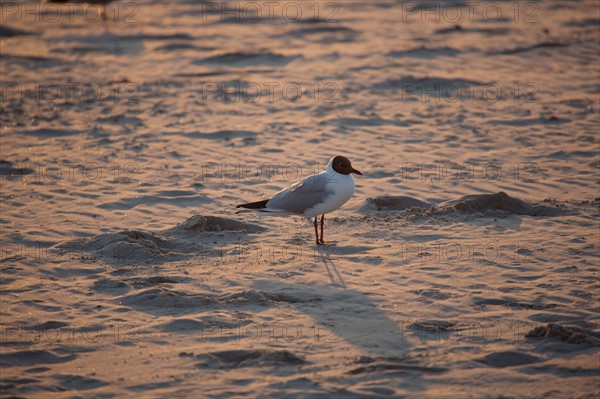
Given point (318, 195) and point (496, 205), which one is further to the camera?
point (496, 205)

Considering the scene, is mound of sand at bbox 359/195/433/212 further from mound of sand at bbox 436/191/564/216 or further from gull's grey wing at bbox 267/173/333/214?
gull's grey wing at bbox 267/173/333/214

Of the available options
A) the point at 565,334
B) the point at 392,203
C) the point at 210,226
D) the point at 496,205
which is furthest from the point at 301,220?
the point at 565,334

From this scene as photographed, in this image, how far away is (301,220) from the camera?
31.8 feet

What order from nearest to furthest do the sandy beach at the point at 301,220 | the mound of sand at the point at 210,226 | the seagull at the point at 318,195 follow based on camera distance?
the sandy beach at the point at 301,220 → the seagull at the point at 318,195 → the mound of sand at the point at 210,226

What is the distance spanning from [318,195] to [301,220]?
1216 millimetres

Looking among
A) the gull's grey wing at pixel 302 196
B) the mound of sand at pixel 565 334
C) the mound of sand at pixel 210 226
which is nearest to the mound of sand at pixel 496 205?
the gull's grey wing at pixel 302 196

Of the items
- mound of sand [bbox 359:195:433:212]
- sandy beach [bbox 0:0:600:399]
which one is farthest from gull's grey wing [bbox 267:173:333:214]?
mound of sand [bbox 359:195:433:212]

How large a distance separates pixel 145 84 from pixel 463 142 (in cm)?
644

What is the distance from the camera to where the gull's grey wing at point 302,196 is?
28.0ft

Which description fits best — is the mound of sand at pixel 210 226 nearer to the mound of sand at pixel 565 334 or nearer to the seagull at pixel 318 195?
the seagull at pixel 318 195

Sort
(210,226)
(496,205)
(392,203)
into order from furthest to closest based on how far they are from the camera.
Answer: (392,203), (496,205), (210,226)

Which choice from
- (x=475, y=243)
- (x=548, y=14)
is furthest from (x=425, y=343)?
(x=548, y=14)

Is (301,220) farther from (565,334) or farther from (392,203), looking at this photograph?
(565,334)

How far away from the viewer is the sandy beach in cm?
613
